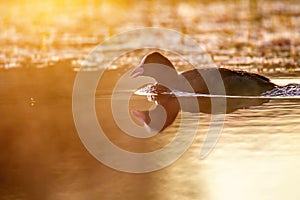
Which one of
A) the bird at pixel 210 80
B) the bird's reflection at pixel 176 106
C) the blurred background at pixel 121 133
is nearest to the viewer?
the blurred background at pixel 121 133

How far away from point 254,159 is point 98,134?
266cm

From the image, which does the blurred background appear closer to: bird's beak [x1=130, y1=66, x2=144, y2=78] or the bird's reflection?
the bird's reflection

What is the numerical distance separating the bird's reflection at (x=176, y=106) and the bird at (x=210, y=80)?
0.26 metres

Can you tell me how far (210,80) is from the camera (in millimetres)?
13930

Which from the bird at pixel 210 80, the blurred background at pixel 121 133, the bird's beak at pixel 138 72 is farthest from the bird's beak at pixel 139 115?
the bird's beak at pixel 138 72

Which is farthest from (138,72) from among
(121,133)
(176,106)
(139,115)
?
(121,133)

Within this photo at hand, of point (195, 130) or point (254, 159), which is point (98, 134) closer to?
point (195, 130)

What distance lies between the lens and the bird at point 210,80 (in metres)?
13.4

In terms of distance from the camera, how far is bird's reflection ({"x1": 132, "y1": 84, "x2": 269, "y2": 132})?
11.3 m

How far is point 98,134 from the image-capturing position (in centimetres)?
1008

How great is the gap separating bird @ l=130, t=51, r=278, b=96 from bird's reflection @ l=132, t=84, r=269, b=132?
0.26m

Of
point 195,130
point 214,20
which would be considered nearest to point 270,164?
point 195,130

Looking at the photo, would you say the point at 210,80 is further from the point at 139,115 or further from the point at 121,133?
the point at 121,133

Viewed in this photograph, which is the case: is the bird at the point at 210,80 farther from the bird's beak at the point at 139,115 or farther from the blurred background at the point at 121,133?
the bird's beak at the point at 139,115
